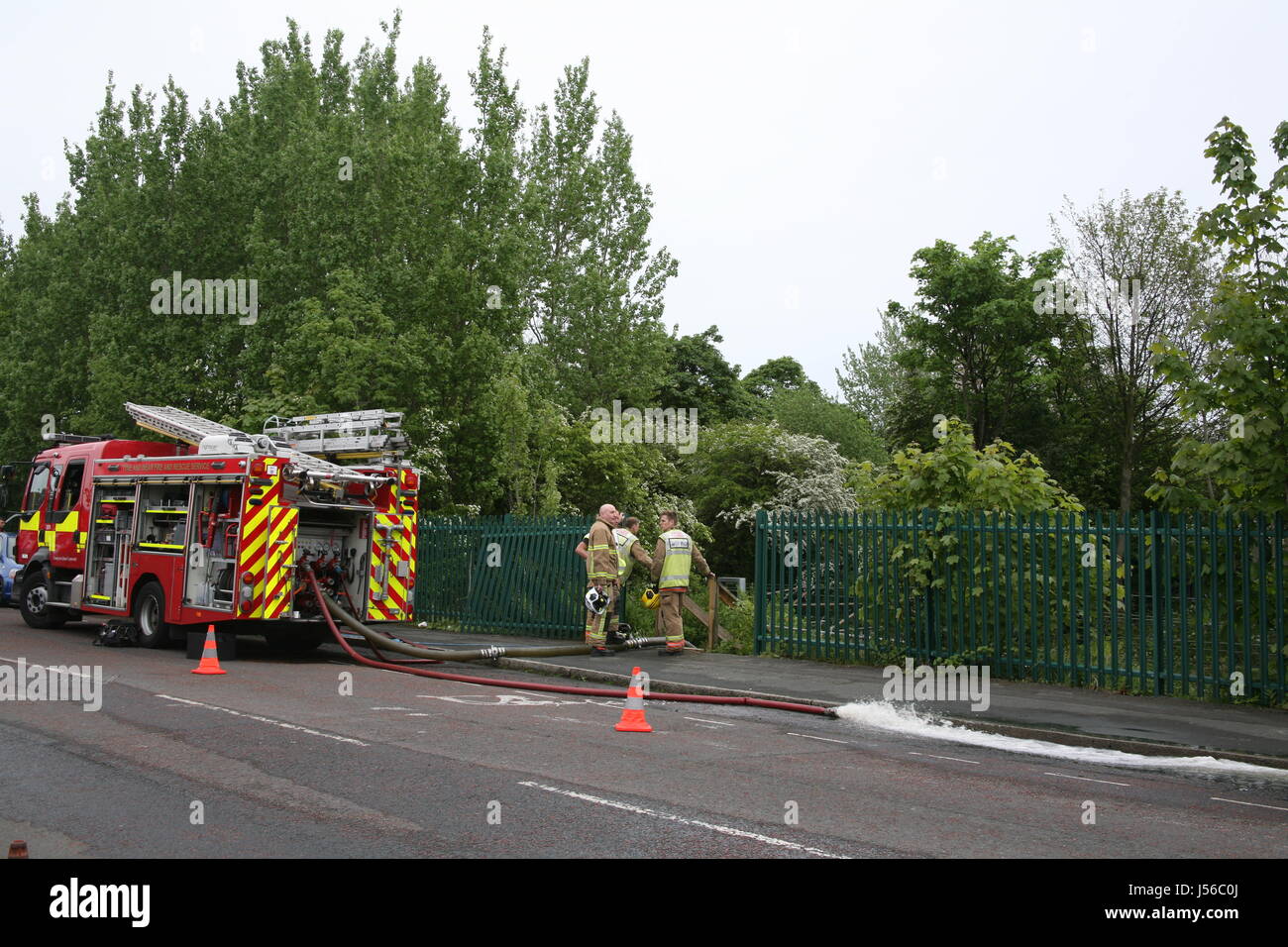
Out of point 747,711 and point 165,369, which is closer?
point 747,711

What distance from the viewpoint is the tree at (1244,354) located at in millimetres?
10914

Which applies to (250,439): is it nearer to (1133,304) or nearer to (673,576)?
(673,576)

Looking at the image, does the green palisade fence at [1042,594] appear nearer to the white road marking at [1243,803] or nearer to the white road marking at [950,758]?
the white road marking at [1243,803]

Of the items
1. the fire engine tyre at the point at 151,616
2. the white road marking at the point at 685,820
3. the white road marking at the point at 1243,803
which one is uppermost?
the fire engine tyre at the point at 151,616

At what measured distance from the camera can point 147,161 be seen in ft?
94.6

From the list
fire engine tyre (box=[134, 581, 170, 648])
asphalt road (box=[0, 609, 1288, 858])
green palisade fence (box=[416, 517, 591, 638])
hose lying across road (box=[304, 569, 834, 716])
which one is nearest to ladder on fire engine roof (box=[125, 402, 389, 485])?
hose lying across road (box=[304, 569, 834, 716])

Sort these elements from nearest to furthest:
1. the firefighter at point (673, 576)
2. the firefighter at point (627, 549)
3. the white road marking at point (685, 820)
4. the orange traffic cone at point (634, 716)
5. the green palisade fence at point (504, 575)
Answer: the white road marking at point (685, 820) → the orange traffic cone at point (634, 716) → the firefighter at point (673, 576) → the firefighter at point (627, 549) → the green palisade fence at point (504, 575)

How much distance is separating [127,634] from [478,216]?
1128cm

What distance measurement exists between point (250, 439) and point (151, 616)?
3148 mm

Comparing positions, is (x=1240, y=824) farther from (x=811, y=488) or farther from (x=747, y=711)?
(x=811, y=488)

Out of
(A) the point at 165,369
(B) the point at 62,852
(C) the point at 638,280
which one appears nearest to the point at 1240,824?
(B) the point at 62,852

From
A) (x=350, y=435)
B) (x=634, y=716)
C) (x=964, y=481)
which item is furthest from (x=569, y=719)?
(x=350, y=435)

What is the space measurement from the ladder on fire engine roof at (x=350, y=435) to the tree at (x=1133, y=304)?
2531 centimetres

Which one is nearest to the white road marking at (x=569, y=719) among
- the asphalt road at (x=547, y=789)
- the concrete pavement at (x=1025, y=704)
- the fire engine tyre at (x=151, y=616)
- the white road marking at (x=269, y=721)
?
the asphalt road at (x=547, y=789)
